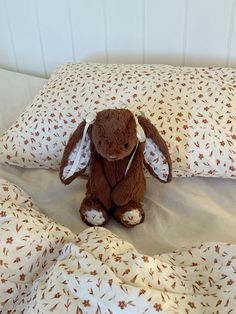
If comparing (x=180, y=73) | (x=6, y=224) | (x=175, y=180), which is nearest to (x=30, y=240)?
(x=6, y=224)

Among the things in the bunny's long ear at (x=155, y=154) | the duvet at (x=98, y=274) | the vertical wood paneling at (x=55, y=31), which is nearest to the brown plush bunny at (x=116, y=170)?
the bunny's long ear at (x=155, y=154)

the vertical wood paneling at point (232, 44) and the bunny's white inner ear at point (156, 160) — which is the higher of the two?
the vertical wood paneling at point (232, 44)

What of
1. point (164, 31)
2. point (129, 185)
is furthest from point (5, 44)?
point (129, 185)

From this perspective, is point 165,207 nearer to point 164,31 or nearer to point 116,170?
point 116,170

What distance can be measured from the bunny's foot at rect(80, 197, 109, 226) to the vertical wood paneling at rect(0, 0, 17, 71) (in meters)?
0.89

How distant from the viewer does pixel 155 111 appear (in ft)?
3.30

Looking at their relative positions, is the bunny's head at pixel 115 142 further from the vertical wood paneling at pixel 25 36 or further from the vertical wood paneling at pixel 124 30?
the vertical wood paneling at pixel 25 36

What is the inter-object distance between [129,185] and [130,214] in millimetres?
69

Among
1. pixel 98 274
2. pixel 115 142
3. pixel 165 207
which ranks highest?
pixel 115 142

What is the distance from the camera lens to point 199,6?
117cm

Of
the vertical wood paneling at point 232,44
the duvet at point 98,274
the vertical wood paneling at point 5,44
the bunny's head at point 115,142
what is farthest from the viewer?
the vertical wood paneling at point 5,44

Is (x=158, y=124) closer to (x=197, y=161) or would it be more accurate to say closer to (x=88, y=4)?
(x=197, y=161)

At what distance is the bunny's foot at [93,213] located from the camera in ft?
2.95

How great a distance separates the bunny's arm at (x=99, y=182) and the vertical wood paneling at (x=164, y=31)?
58cm
